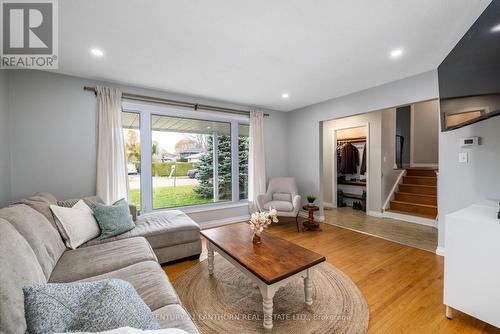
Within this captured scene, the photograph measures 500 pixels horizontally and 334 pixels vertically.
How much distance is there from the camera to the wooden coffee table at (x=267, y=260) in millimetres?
1494

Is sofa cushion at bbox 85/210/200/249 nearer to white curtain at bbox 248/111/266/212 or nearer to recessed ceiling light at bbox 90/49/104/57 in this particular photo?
white curtain at bbox 248/111/266/212

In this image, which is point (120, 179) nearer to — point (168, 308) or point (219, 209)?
point (219, 209)

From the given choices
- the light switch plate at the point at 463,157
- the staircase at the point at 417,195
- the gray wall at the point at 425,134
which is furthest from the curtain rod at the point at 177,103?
the gray wall at the point at 425,134

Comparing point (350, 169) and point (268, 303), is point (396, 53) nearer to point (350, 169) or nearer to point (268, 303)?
point (268, 303)

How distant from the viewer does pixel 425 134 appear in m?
5.51

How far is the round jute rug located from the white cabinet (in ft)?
2.28

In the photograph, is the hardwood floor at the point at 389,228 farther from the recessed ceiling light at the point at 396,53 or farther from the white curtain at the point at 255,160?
the recessed ceiling light at the point at 396,53

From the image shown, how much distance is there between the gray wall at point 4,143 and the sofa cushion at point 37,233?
125 centimetres

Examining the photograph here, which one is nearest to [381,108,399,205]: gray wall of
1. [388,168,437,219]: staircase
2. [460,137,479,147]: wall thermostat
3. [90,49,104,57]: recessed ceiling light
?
[388,168,437,219]: staircase

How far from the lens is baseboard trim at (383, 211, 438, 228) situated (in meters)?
3.73

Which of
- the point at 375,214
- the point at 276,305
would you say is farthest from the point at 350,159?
the point at 276,305

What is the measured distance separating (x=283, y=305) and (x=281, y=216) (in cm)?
208

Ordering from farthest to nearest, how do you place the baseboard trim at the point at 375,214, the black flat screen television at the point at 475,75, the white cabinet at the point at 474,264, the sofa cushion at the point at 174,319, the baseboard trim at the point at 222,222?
1. the baseboard trim at the point at 375,214
2. the baseboard trim at the point at 222,222
3. the white cabinet at the point at 474,264
4. the black flat screen television at the point at 475,75
5. the sofa cushion at the point at 174,319

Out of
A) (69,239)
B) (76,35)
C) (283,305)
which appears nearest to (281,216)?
(283,305)
